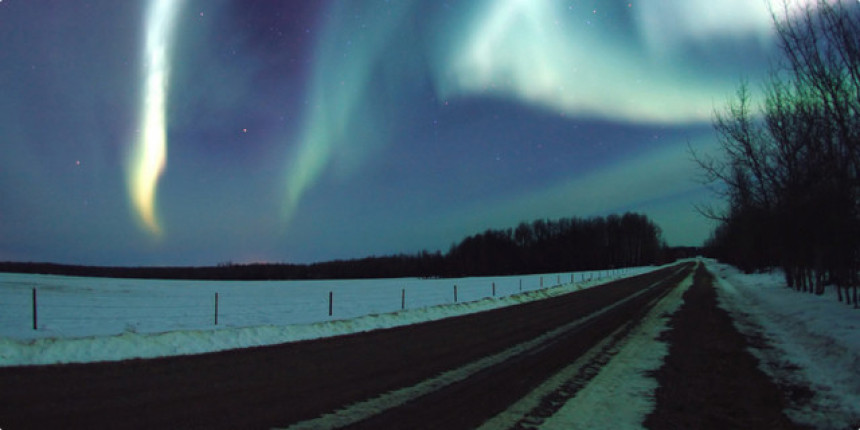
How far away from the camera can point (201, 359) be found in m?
8.34

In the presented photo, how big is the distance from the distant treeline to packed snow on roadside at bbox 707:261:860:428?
9035 cm

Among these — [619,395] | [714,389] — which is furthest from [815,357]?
[619,395]

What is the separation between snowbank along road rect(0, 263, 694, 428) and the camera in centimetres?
480

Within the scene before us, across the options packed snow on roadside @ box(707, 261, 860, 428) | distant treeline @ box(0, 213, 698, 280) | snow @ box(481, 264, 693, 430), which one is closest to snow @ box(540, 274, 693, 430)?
snow @ box(481, 264, 693, 430)

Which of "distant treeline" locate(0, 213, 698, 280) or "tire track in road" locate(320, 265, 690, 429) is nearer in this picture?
"tire track in road" locate(320, 265, 690, 429)

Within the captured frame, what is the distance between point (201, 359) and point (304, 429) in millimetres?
5052

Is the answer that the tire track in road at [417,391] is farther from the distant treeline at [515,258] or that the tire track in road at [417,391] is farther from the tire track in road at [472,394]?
the distant treeline at [515,258]

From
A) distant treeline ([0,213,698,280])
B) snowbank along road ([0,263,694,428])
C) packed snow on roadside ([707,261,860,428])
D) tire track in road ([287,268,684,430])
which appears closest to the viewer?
tire track in road ([287,268,684,430])

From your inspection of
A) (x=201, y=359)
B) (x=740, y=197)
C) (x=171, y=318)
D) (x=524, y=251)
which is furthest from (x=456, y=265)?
(x=201, y=359)

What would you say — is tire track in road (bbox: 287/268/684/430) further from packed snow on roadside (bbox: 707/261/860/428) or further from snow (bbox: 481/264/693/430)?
packed snow on roadside (bbox: 707/261/860/428)

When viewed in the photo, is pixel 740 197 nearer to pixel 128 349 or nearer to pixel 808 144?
pixel 808 144

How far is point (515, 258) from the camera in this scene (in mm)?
119438

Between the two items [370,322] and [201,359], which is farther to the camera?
[370,322]

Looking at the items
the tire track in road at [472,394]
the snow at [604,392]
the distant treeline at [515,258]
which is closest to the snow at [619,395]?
the snow at [604,392]
